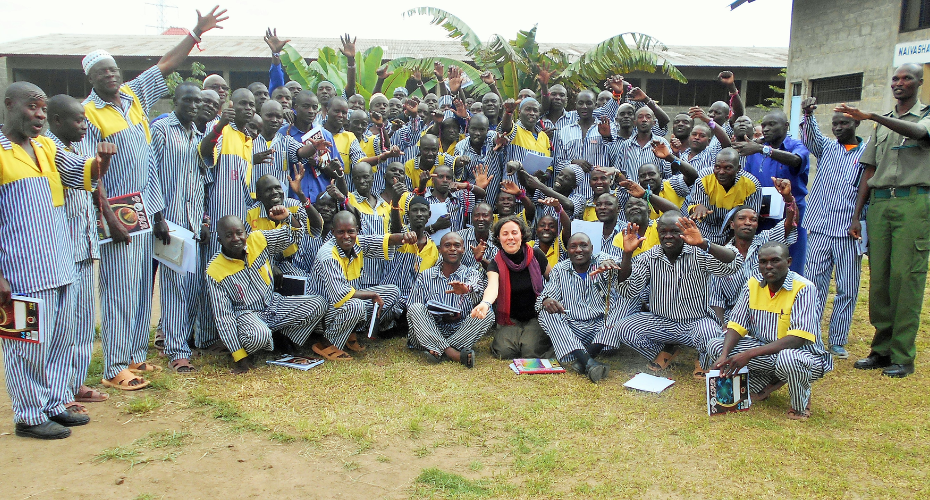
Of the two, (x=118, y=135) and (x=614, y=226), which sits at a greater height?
(x=118, y=135)

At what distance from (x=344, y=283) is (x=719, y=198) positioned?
3283 mm

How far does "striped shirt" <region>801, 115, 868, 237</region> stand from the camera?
570 cm

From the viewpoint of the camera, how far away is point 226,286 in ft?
17.3

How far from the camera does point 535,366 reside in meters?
5.27

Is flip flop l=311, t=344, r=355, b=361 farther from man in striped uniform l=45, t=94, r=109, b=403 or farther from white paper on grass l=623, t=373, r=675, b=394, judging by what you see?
white paper on grass l=623, t=373, r=675, b=394

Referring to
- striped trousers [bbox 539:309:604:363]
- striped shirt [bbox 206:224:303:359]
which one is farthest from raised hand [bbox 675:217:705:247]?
striped shirt [bbox 206:224:303:359]

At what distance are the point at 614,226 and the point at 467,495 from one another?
11.5ft

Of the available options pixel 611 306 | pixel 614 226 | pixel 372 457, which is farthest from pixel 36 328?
pixel 614 226

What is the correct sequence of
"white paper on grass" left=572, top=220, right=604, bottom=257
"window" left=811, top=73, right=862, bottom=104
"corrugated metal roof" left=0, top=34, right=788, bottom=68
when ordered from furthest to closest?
1. "corrugated metal roof" left=0, top=34, right=788, bottom=68
2. "window" left=811, top=73, right=862, bottom=104
3. "white paper on grass" left=572, top=220, right=604, bottom=257

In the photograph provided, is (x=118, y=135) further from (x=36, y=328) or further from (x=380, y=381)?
(x=380, y=381)

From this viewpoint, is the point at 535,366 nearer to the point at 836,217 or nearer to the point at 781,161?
the point at 781,161

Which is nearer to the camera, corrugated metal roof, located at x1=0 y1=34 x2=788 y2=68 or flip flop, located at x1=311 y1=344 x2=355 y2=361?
flip flop, located at x1=311 y1=344 x2=355 y2=361

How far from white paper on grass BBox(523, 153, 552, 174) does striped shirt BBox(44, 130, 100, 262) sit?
4.08 m

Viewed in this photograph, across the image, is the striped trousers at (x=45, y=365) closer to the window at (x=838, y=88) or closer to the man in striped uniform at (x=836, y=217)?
the man in striped uniform at (x=836, y=217)
